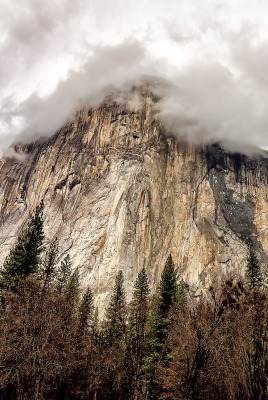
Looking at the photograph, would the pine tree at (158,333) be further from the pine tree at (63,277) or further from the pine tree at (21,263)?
the pine tree at (63,277)

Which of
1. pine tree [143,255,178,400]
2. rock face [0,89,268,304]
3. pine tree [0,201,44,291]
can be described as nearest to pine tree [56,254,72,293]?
pine tree [0,201,44,291]

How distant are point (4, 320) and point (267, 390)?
15.4m

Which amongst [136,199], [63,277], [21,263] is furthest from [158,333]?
[136,199]

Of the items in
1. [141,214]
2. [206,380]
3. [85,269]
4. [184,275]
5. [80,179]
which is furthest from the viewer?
[80,179]

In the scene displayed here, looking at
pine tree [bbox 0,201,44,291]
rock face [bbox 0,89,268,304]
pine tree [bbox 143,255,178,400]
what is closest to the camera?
pine tree [bbox 143,255,178,400]

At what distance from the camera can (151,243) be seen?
343 feet

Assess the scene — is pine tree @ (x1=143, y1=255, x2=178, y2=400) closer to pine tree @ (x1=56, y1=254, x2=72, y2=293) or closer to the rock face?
pine tree @ (x1=56, y1=254, x2=72, y2=293)

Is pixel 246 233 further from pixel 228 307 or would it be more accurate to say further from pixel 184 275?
pixel 228 307

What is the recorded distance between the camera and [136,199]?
353 ft

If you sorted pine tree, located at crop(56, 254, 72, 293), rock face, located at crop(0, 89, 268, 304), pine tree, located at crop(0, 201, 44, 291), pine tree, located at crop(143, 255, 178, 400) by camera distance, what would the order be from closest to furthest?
pine tree, located at crop(143, 255, 178, 400) < pine tree, located at crop(0, 201, 44, 291) < pine tree, located at crop(56, 254, 72, 293) < rock face, located at crop(0, 89, 268, 304)

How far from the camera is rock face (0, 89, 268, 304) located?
325ft

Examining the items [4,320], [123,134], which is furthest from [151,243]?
[4,320]

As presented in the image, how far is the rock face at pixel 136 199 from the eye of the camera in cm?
9912

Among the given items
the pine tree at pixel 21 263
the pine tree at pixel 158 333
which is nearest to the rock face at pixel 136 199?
the pine tree at pixel 158 333
